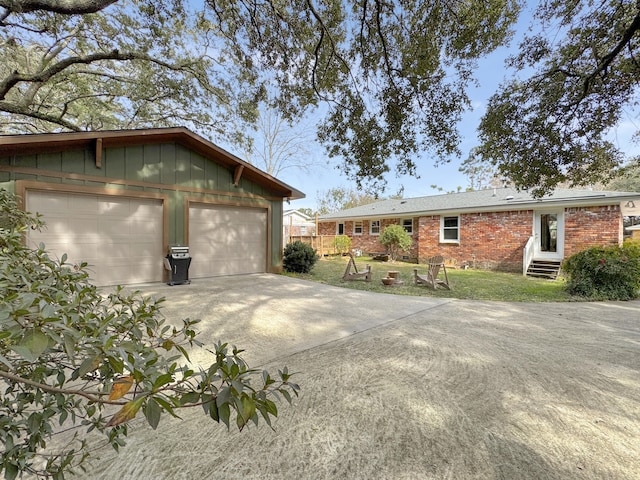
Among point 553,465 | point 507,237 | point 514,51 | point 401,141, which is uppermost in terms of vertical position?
point 514,51

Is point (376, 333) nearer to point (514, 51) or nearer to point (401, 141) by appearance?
point (401, 141)

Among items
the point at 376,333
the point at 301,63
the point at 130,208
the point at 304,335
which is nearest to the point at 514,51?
the point at 301,63

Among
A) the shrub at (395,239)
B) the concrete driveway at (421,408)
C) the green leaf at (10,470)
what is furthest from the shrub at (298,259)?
the green leaf at (10,470)

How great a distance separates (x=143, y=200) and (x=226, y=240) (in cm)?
251

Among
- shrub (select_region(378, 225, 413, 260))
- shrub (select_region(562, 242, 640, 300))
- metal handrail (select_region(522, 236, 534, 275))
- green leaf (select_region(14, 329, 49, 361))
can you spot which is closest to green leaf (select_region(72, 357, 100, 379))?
green leaf (select_region(14, 329, 49, 361))

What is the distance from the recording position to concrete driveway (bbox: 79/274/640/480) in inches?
71.3

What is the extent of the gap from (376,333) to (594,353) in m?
2.65

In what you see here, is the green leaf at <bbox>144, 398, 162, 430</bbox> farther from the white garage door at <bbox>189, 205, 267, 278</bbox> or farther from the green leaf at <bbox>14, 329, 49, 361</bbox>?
the white garage door at <bbox>189, 205, 267, 278</bbox>

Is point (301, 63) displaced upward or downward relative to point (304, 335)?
upward

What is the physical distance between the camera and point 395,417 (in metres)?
2.27

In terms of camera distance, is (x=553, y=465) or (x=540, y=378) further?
(x=540, y=378)

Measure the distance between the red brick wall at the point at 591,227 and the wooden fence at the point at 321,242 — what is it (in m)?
11.6

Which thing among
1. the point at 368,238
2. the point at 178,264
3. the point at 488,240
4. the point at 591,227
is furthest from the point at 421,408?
the point at 368,238

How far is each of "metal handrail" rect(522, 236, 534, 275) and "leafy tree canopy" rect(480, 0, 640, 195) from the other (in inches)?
200
